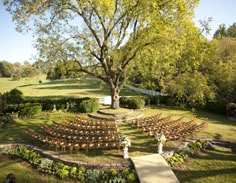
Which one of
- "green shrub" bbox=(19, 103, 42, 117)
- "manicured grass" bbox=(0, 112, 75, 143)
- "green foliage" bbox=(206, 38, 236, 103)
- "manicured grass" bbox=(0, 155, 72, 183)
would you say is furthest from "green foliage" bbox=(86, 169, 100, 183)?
"green foliage" bbox=(206, 38, 236, 103)

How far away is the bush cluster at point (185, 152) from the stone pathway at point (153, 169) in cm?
61

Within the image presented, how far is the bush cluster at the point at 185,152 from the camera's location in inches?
572

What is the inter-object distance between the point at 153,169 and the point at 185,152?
3.63 m

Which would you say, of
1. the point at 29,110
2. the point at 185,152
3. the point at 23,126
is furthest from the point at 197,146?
the point at 29,110

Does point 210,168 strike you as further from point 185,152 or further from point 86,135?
point 86,135

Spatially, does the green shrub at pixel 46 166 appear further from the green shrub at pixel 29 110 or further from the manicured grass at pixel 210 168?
the green shrub at pixel 29 110

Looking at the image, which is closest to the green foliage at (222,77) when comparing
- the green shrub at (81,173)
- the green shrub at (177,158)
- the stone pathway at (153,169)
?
the green shrub at (177,158)

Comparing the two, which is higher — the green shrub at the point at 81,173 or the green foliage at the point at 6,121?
the green foliage at the point at 6,121

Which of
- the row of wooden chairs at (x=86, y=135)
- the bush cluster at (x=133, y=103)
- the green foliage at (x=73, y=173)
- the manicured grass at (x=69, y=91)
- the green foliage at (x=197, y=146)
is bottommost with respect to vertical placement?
the green foliage at (x=73, y=173)

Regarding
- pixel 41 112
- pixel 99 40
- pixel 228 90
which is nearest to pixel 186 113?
pixel 228 90

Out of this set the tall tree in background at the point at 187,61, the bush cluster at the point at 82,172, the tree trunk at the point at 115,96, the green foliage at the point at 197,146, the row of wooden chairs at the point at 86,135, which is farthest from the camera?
the tree trunk at the point at 115,96

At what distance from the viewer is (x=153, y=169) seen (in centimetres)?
1315

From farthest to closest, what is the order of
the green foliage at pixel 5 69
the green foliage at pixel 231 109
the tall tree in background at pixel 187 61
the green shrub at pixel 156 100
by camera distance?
the green foliage at pixel 5 69
the green shrub at pixel 156 100
the green foliage at pixel 231 109
the tall tree in background at pixel 187 61

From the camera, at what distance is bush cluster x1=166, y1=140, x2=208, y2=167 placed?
47.7ft
